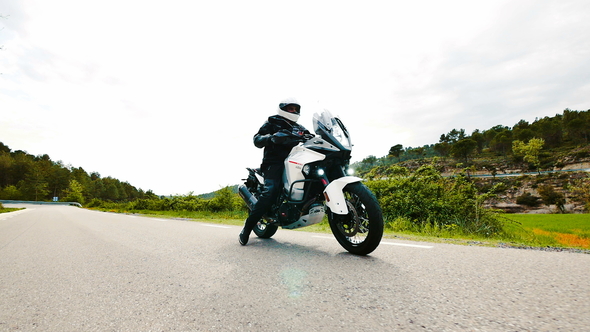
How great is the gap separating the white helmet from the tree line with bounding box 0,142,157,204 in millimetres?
97551

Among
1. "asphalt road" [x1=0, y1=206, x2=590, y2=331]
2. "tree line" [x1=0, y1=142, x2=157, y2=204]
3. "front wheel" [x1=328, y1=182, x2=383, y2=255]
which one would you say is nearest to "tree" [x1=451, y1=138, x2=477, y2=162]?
"tree line" [x1=0, y1=142, x2=157, y2=204]

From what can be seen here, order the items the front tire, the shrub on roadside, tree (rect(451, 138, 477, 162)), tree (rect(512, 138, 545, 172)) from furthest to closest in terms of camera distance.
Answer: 1. tree (rect(451, 138, 477, 162))
2. tree (rect(512, 138, 545, 172))
3. the shrub on roadside
4. the front tire

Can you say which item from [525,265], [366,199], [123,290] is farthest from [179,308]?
[525,265]

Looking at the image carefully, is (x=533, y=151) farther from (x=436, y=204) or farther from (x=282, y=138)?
(x=282, y=138)

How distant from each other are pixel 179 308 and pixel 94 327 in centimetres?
43

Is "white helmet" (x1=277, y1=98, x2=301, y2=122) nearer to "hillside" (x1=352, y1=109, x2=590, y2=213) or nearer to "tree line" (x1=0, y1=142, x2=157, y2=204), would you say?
"hillside" (x1=352, y1=109, x2=590, y2=213)

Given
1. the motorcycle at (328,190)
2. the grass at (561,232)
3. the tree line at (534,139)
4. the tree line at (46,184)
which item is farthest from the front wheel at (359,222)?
the tree line at (46,184)

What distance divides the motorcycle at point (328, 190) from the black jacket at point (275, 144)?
0.71 feet

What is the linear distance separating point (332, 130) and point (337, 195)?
32.5 inches

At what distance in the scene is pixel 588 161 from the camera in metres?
70.6

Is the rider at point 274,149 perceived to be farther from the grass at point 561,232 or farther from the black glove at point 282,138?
the grass at point 561,232

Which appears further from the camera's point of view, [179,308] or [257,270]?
[257,270]

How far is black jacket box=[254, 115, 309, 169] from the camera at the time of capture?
13.0 feet

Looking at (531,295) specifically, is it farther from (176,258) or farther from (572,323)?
(176,258)
